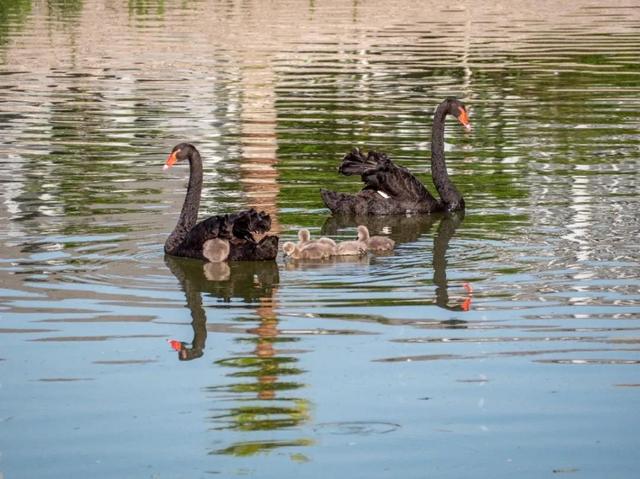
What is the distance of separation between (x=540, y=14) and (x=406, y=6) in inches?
147

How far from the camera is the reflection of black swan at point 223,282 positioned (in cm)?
929

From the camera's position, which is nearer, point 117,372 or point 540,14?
point 117,372

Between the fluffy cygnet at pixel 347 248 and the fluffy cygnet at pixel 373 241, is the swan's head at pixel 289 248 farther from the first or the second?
the fluffy cygnet at pixel 373 241

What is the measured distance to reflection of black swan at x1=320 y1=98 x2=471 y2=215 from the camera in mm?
12609

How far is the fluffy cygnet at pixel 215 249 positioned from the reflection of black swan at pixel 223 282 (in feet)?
0.27

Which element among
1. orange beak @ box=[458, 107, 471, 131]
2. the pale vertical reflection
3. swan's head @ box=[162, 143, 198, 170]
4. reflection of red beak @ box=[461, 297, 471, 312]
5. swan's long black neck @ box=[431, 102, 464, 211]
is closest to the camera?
reflection of red beak @ box=[461, 297, 471, 312]

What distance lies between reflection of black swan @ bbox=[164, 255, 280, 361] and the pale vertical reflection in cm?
113

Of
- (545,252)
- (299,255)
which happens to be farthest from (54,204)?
(545,252)

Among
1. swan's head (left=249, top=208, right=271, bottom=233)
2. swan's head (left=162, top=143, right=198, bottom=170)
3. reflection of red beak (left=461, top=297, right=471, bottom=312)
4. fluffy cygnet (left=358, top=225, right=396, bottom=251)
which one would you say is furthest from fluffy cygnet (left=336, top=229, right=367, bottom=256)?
reflection of red beak (left=461, top=297, right=471, bottom=312)

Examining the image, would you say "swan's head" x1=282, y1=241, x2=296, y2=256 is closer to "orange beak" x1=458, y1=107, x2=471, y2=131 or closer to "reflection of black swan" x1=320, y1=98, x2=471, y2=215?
"reflection of black swan" x1=320, y1=98, x2=471, y2=215

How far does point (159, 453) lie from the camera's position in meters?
6.37

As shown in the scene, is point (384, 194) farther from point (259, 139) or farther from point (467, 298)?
point (259, 139)

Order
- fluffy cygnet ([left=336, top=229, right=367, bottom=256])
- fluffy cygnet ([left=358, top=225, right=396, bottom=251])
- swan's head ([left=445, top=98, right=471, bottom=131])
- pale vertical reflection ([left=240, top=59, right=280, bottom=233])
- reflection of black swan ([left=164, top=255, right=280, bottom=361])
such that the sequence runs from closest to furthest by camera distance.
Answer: reflection of black swan ([left=164, top=255, right=280, bottom=361]) → fluffy cygnet ([left=336, top=229, right=367, bottom=256]) → fluffy cygnet ([left=358, top=225, right=396, bottom=251]) → pale vertical reflection ([left=240, top=59, right=280, bottom=233]) → swan's head ([left=445, top=98, right=471, bottom=131])

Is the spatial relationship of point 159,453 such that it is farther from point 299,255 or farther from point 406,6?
point 406,6
